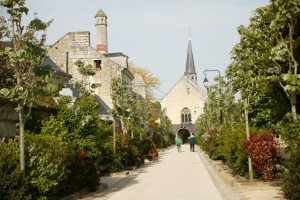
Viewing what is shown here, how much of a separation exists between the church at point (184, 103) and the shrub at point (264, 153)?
2634 inches

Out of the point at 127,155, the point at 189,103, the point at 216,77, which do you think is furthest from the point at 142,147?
the point at 189,103

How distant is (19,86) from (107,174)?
10.7 meters

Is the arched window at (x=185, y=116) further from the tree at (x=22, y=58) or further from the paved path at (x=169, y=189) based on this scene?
the tree at (x=22, y=58)

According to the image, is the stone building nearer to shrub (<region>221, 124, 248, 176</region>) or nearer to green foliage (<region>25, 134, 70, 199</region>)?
shrub (<region>221, 124, 248, 176</region>)

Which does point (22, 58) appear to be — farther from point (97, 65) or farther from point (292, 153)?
point (97, 65)

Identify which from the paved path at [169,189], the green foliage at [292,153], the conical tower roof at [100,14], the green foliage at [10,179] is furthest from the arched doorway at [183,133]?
the green foliage at [10,179]

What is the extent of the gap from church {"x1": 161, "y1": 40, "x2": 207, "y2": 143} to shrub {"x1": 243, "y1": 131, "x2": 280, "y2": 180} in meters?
66.9

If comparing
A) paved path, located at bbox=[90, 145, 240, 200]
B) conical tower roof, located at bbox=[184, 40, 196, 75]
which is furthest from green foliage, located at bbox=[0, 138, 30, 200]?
conical tower roof, located at bbox=[184, 40, 196, 75]

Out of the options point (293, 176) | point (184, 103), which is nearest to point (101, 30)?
point (184, 103)

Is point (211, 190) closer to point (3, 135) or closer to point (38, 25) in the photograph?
point (3, 135)

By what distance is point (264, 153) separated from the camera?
13078mm

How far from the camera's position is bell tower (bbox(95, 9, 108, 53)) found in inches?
1940

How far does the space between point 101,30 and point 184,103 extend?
116 feet

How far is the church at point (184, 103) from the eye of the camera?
264 feet
